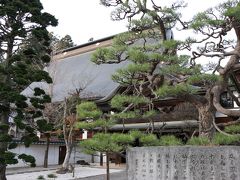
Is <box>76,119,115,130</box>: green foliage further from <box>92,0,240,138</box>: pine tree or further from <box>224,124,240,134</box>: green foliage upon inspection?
<box>224,124,240,134</box>: green foliage

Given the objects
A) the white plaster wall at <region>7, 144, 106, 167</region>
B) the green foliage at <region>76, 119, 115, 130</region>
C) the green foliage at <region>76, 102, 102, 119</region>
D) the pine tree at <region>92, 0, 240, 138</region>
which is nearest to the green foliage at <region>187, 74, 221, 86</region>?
the pine tree at <region>92, 0, 240, 138</region>

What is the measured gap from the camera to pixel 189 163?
548cm

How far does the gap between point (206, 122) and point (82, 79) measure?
1472 cm

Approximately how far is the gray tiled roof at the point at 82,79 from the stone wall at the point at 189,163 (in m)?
10.00

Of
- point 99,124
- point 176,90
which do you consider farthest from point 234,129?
point 99,124

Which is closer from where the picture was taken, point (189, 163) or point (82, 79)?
point (189, 163)

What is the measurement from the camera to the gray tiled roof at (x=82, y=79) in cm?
1805

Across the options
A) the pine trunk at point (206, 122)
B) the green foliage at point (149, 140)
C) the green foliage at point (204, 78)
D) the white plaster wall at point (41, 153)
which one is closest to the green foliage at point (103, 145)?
the green foliage at point (149, 140)

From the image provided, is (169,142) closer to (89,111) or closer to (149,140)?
(149,140)

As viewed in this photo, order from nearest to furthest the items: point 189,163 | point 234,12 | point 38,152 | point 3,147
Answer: point 189,163 → point 234,12 → point 3,147 → point 38,152

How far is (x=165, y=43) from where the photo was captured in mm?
6531

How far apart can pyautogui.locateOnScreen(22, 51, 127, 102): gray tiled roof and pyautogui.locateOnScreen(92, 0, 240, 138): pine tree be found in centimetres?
863

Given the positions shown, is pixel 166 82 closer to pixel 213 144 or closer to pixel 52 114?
pixel 213 144

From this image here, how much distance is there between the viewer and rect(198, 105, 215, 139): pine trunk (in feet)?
20.3
